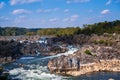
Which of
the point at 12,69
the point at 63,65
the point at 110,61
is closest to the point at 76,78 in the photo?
the point at 63,65

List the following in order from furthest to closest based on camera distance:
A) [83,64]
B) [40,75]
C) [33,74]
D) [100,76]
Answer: [83,64], [33,74], [40,75], [100,76]

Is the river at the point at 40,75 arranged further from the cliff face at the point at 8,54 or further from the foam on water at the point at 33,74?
the cliff face at the point at 8,54

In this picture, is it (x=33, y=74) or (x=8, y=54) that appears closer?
(x=33, y=74)

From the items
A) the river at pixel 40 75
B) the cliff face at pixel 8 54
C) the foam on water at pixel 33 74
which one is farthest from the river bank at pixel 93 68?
the cliff face at pixel 8 54

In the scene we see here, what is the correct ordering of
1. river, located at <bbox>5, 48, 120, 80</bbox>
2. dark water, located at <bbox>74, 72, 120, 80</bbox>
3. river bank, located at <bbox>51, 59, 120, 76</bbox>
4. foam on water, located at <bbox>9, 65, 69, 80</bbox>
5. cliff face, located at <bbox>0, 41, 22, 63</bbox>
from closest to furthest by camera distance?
dark water, located at <bbox>74, 72, 120, 80</bbox>
river, located at <bbox>5, 48, 120, 80</bbox>
foam on water, located at <bbox>9, 65, 69, 80</bbox>
river bank, located at <bbox>51, 59, 120, 76</bbox>
cliff face, located at <bbox>0, 41, 22, 63</bbox>

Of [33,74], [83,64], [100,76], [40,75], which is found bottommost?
[100,76]

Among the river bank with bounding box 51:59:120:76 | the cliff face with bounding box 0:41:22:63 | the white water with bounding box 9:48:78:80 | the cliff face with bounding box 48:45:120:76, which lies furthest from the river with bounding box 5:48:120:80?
the cliff face with bounding box 0:41:22:63

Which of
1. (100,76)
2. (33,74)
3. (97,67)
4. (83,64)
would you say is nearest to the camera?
(100,76)

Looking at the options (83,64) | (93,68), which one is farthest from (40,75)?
(93,68)

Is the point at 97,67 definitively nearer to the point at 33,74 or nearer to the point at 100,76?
the point at 100,76

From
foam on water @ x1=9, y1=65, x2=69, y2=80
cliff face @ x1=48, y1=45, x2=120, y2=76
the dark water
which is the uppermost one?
cliff face @ x1=48, y1=45, x2=120, y2=76

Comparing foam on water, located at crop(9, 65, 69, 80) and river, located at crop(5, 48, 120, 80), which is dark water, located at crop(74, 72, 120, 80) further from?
foam on water, located at crop(9, 65, 69, 80)

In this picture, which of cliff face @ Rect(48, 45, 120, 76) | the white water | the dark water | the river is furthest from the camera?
cliff face @ Rect(48, 45, 120, 76)

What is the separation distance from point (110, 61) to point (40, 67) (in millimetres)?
16773
